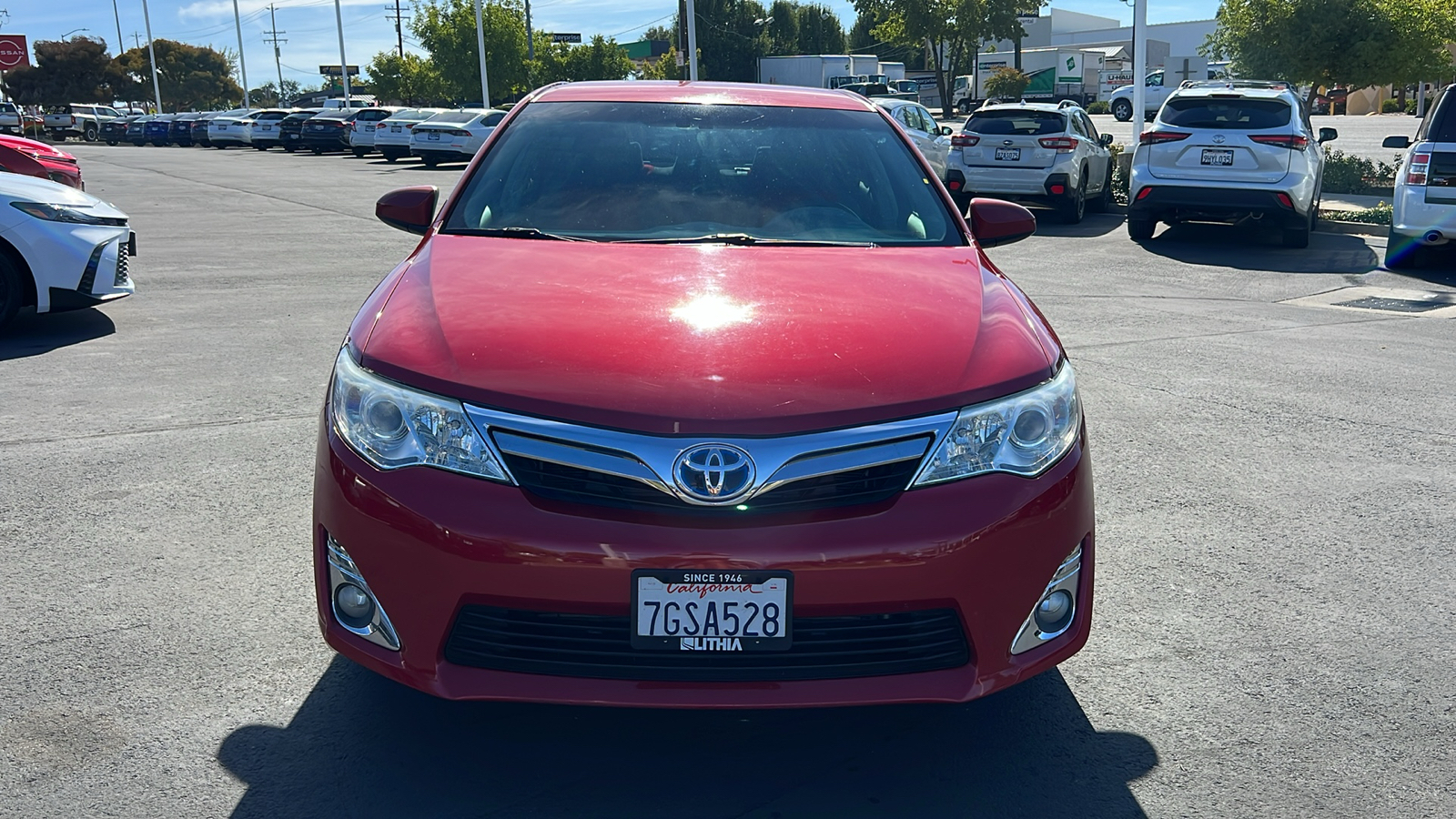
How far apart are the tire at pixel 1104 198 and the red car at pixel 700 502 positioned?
51.8ft

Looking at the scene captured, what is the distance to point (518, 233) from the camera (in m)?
3.87

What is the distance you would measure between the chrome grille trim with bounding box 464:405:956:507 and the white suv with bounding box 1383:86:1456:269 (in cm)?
1049

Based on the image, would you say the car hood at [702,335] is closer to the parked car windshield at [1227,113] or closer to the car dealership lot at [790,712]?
the car dealership lot at [790,712]

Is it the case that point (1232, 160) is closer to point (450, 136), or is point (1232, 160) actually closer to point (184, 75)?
point (450, 136)

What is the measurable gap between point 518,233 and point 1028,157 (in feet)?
44.6

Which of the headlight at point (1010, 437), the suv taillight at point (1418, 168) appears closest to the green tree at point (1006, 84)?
the suv taillight at point (1418, 168)

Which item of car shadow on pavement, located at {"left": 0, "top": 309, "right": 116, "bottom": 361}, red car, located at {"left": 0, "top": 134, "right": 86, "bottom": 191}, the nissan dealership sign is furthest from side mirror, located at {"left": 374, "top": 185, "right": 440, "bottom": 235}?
the nissan dealership sign

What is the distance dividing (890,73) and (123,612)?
274ft

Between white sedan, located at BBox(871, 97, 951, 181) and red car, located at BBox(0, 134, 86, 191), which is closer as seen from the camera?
red car, located at BBox(0, 134, 86, 191)

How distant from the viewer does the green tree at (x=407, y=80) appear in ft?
259

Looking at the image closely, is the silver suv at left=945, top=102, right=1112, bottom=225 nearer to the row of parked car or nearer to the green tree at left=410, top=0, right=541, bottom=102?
the row of parked car

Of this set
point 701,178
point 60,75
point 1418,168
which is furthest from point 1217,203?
point 60,75

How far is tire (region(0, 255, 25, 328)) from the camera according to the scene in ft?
26.3

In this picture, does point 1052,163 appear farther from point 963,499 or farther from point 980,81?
point 980,81
